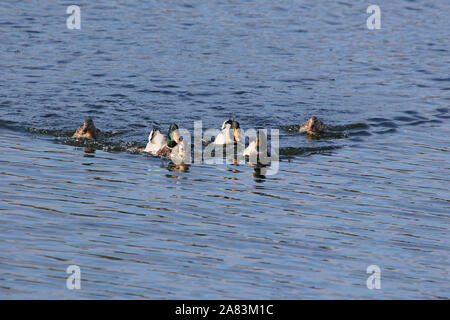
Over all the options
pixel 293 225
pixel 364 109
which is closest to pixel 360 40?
pixel 364 109

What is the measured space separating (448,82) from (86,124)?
42.5ft

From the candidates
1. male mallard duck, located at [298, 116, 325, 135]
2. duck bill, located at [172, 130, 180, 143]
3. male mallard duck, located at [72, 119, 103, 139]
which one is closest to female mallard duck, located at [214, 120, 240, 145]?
duck bill, located at [172, 130, 180, 143]

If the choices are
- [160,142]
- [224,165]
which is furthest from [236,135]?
[160,142]

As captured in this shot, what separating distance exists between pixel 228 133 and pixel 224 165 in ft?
5.63

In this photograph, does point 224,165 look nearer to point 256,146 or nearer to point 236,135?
point 256,146

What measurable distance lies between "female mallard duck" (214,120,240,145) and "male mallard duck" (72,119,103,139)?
3.07 m

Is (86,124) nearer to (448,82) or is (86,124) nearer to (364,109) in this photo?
(364,109)

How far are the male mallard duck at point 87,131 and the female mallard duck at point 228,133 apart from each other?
3.07m

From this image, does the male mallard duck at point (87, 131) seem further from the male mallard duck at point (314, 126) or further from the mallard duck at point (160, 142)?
the male mallard duck at point (314, 126)

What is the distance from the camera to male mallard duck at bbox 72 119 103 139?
812 inches

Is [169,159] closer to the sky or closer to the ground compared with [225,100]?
closer to the ground

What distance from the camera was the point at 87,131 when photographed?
20625 mm

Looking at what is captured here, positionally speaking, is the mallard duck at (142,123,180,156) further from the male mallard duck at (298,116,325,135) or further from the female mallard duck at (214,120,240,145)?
the male mallard duck at (298,116,325,135)
